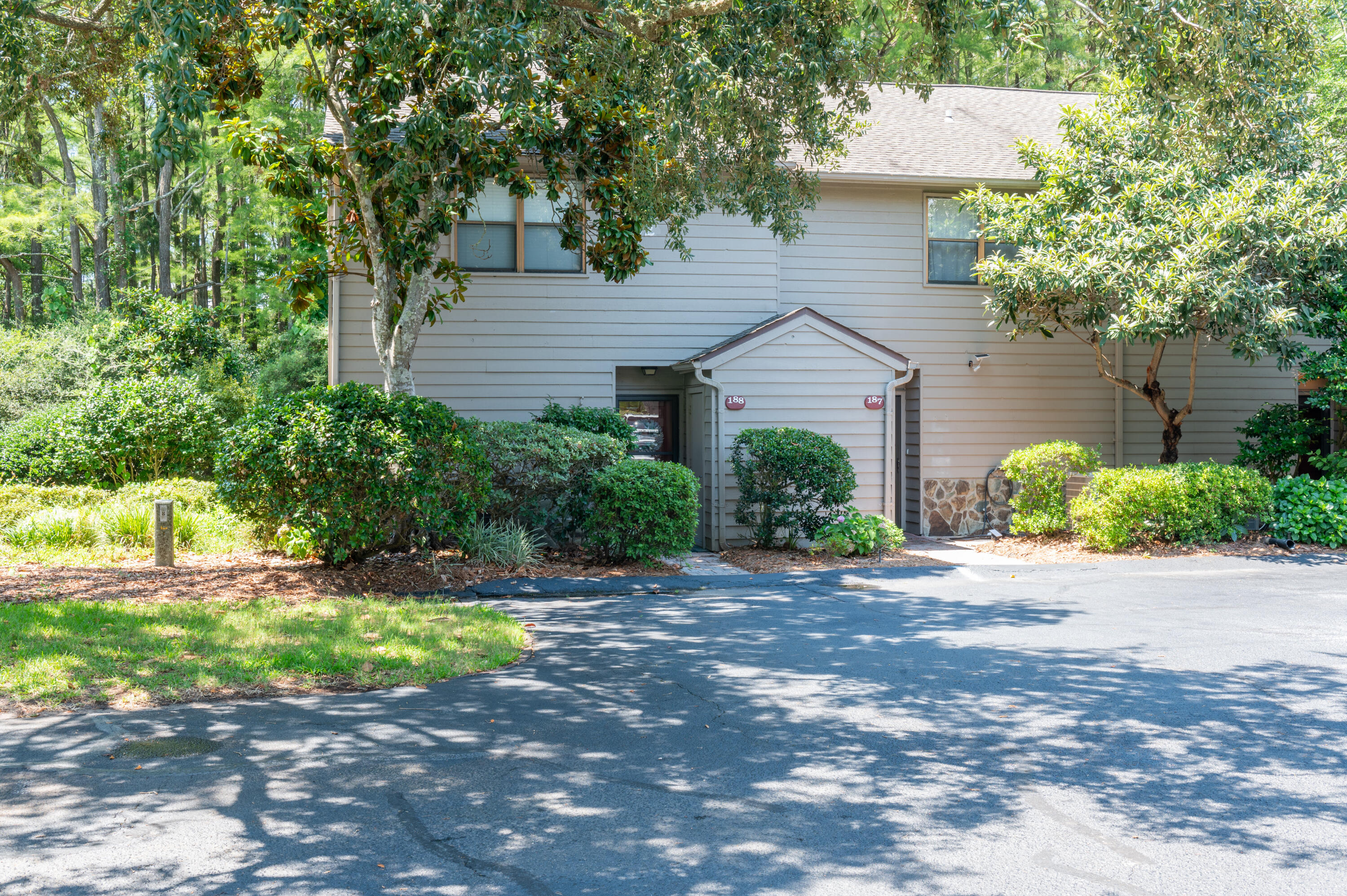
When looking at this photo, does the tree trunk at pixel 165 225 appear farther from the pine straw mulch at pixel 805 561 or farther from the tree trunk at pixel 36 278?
the pine straw mulch at pixel 805 561

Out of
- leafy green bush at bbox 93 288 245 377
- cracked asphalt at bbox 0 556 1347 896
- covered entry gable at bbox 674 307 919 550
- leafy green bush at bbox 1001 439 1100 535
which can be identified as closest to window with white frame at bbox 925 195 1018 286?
covered entry gable at bbox 674 307 919 550

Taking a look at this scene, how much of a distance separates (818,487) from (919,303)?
4196mm

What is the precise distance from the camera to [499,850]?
3.78m

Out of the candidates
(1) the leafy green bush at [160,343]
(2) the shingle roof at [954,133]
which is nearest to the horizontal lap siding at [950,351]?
(2) the shingle roof at [954,133]

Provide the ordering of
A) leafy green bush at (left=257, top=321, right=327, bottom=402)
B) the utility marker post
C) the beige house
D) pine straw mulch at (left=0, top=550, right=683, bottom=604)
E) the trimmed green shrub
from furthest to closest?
1. leafy green bush at (left=257, top=321, right=327, bottom=402)
2. the beige house
3. the trimmed green shrub
4. the utility marker post
5. pine straw mulch at (left=0, top=550, right=683, bottom=604)

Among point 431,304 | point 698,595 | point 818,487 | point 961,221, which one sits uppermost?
point 961,221

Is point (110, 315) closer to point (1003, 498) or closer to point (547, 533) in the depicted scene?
point (547, 533)

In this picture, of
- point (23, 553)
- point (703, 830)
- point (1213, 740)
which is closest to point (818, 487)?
point (1213, 740)

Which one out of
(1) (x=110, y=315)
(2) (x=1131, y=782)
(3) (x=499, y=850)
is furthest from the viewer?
(1) (x=110, y=315)

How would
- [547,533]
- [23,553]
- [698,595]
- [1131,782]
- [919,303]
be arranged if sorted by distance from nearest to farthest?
1. [1131,782]
2. [698,595]
3. [23,553]
4. [547,533]
5. [919,303]

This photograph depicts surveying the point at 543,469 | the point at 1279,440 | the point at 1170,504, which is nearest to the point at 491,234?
the point at 543,469

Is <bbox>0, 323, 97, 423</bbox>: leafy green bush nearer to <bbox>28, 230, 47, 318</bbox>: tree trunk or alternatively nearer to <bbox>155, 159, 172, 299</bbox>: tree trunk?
<bbox>155, 159, 172, 299</bbox>: tree trunk

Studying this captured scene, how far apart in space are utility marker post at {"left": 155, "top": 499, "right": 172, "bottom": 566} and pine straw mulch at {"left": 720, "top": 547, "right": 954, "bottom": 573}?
627 centimetres

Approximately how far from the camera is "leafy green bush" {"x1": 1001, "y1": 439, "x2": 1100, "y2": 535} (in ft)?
43.7
